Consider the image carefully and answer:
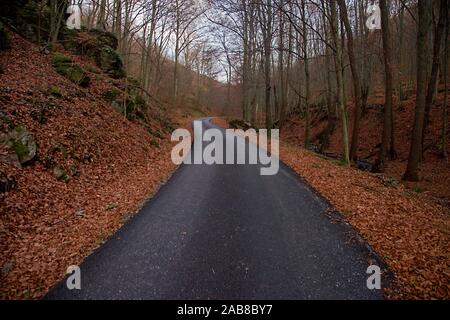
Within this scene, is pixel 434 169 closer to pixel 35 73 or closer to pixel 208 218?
pixel 208 218

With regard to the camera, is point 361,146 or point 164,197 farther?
point 361,146

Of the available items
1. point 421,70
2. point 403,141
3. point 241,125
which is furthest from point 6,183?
point 241,125

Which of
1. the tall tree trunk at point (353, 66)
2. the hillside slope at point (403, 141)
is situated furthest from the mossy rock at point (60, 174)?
the tall tree trunk at point (353, 66)

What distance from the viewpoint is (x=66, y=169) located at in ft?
24.9

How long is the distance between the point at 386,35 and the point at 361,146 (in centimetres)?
1043

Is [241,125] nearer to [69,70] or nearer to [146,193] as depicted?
[69,70]

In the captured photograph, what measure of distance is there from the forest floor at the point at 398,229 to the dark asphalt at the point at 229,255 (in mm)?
410

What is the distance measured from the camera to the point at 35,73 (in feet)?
35.2

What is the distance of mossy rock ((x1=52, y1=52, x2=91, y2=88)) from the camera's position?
12.4 m

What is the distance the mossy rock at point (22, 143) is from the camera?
663 cm

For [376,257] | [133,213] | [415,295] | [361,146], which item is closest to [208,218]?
[133,213]

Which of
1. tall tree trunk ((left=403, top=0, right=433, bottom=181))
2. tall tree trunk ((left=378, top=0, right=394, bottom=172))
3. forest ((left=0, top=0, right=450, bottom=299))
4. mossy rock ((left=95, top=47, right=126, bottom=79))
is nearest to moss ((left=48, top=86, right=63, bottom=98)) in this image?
forest ((left=0, top=0, right=450, bottom=299))

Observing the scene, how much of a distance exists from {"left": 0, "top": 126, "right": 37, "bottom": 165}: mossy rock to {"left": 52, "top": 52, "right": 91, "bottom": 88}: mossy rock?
626cm

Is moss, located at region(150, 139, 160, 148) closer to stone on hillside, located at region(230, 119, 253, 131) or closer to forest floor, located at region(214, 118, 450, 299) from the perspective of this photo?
forest floor, located at region(214, 118, 450, 299)
